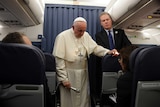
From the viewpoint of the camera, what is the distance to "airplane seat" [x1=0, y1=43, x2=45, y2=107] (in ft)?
5.08

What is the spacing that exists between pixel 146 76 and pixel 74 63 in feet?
5.61

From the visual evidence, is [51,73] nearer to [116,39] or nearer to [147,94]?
[116,39]

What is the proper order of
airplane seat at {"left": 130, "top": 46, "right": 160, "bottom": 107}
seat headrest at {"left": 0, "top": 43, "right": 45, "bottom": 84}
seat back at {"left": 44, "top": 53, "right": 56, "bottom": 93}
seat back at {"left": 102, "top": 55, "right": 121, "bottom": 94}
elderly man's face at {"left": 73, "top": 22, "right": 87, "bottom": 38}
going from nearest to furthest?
seat headrest at {"left": 0, "top": 43, "right": 45, "bottom": 84} < airplane seat at {"left": 130, "top": 46, "right": 160, "bottom": 107} < seat back at {"left": 102, "top": 55, "right": 121, "bottom": 94} < seat back at {"left": 44, "top": 53, "right": 56, "bottom": 93} < elderly man's face at {"left": 73, "top": 22, "right": 87, "bottom": 38}

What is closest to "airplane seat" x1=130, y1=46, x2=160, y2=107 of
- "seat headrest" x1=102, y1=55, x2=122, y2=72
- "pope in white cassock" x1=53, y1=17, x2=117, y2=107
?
"seat headrest" x1=102, y1=55, x2=122, y2=72

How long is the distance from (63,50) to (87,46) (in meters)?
0.45

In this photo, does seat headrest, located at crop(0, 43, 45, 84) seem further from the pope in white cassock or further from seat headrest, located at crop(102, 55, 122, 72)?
the pope in white cassock

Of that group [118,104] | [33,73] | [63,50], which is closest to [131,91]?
[118,104]

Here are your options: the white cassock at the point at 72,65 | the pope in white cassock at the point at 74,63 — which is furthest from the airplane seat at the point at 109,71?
the white cassock at the point at 72,65

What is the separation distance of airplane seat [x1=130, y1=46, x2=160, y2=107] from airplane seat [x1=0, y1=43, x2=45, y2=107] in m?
0.79

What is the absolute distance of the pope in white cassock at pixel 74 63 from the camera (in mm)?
3186

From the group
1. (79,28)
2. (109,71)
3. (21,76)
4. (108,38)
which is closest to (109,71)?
(109,71)

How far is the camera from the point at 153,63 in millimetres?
1691

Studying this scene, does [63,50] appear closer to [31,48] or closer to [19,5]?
[19,5]

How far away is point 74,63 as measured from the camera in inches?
129
